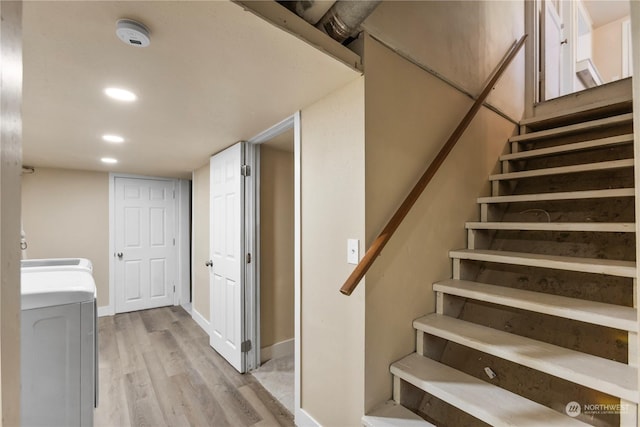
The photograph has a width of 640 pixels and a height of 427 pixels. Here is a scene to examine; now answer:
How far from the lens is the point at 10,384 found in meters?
0.46

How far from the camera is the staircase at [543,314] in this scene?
1.15 meters

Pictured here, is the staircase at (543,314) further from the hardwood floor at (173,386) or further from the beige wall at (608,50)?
the beige wall at (608,50)

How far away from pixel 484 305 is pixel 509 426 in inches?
31.3

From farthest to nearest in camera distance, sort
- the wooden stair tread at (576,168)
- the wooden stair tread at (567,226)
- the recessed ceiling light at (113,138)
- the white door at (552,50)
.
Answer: the white door at (552,50) → the recessed ceiling light at (113,138) → the wooden stair tread at (576,168) → the wooden stair tread at (567,226)

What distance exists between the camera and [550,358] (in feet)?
3.84

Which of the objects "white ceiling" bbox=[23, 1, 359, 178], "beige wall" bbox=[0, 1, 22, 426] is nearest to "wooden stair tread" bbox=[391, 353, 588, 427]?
"beige wall" bbox=[0, 1, 22, 426]

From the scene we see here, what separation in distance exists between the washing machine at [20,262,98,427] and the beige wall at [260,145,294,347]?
56.9 inches

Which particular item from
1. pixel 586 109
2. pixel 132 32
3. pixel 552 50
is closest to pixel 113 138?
pixel 132 32

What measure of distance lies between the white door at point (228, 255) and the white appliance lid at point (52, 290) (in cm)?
114

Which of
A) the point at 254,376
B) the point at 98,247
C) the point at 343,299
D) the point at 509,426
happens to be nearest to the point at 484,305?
the point at 509,426

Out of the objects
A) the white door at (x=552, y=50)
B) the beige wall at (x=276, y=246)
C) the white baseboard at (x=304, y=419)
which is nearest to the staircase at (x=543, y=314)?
the white baseboard at (x=304, y=419)

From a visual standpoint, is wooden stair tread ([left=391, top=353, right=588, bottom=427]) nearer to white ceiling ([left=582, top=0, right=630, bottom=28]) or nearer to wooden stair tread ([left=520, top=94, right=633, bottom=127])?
wooden stair tread ([left=520, top=94, right=633, bottom=127])

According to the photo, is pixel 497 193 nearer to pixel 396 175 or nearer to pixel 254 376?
pixel 396 175

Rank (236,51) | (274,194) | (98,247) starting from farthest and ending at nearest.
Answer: (98,247) → (274,194) → (236,51)
